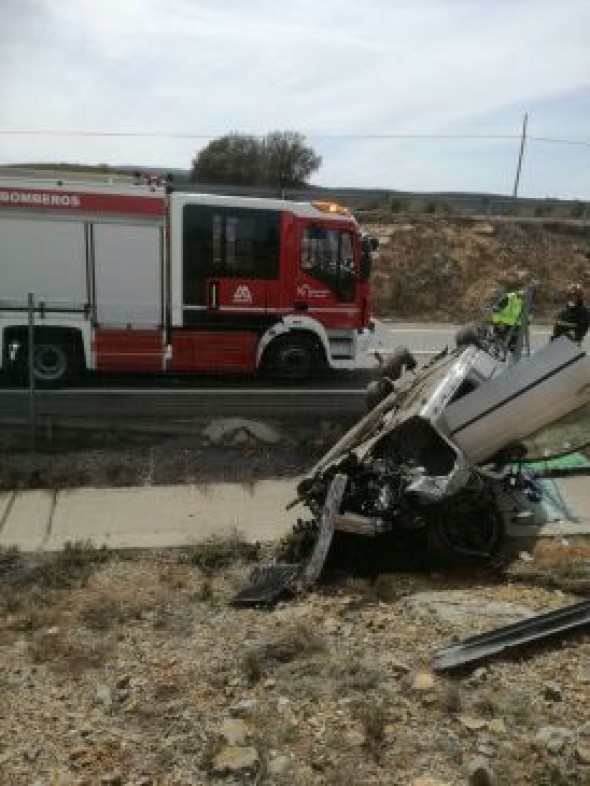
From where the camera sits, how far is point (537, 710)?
538 cm

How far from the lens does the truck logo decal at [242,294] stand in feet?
42.5

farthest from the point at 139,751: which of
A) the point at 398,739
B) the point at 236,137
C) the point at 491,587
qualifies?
the point at 236,137

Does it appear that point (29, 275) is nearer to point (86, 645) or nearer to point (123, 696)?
point (86, 645)

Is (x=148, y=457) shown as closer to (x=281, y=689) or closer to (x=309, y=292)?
(x=309, y=292)

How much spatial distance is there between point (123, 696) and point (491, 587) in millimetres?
3125

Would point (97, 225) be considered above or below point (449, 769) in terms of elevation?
above

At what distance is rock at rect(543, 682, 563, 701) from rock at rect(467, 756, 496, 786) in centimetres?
80

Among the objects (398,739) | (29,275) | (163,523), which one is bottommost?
(163,523)

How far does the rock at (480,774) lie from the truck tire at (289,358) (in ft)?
29.2

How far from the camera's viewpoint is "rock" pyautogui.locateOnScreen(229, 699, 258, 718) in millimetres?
5453

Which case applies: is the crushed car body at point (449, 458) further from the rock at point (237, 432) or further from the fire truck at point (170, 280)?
the fire truck at point (170, 280)

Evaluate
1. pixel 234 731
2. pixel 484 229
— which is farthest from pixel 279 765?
pixel 484 229

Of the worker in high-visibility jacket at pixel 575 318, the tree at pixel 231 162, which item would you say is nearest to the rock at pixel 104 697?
the worker in high-visibility jacket at pixel 575 318

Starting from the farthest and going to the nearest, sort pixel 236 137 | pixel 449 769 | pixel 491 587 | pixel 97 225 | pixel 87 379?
pixel 236 137, pixel 87 379, pixel 97 225, pixel 491 587, pixel 449 769
